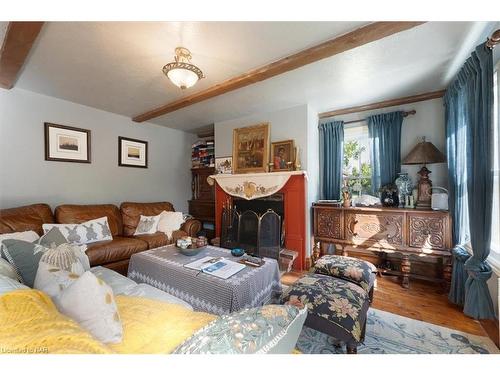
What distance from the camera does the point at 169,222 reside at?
3186 millimetres

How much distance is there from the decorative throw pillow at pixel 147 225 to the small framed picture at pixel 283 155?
2003mm

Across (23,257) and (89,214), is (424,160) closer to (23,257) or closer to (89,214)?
(23,257)

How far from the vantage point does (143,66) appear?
2016 millimetres

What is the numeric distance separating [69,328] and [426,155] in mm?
3242

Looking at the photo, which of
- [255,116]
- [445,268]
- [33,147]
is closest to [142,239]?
[33,147]

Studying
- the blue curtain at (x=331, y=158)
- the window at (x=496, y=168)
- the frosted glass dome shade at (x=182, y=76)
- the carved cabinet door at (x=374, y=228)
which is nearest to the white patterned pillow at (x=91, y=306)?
the frosted glass dome shade at (x=182, y=76)

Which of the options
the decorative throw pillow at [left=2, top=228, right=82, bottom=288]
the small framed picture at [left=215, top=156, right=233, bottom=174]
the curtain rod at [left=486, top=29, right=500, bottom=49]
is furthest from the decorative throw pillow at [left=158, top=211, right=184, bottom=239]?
the curtain rod at [left=486, top=29, right=500, bottom=49]

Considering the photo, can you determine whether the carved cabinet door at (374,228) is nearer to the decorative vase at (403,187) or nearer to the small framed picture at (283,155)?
the decorative vase at (403,187)

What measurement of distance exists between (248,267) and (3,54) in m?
2.69

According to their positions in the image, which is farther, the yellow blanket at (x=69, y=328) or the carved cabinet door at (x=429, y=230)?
the carved cabinet door at (x=429, y=230)

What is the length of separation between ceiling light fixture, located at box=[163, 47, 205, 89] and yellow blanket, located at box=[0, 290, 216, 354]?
161cm

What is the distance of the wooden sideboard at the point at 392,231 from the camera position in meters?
2.17

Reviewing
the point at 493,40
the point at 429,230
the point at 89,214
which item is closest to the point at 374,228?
the point at 429,230
